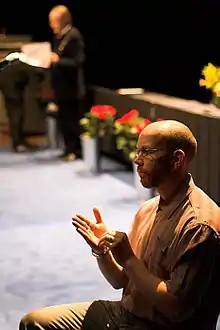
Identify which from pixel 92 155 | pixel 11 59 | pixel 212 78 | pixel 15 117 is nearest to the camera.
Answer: pixel 11 59

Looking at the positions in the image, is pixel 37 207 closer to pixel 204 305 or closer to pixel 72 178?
pixel 72 178

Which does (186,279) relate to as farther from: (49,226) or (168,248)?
(49,226)

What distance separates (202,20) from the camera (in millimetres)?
6730

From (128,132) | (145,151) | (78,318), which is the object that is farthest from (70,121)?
(145,151)

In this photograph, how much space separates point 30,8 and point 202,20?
1.92 meters

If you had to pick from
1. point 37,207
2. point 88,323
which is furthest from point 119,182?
point 88,323

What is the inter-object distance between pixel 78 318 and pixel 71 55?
13.7 ft

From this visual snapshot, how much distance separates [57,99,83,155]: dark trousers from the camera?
6176mm

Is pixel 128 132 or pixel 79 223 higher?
pixel 79 223

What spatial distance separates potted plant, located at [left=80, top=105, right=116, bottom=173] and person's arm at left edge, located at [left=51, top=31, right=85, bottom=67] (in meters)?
0.47


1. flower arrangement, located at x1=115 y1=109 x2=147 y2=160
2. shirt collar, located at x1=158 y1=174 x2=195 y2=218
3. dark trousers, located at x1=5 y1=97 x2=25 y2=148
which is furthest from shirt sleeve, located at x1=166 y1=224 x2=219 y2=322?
dark trousers, located at x1=5 y1=97 x2=25 y2=148


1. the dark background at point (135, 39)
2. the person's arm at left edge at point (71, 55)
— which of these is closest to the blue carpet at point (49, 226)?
the person's arm at left edge at point (71, 55)

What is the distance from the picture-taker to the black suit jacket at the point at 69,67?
592cm

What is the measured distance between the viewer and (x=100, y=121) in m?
5.70
